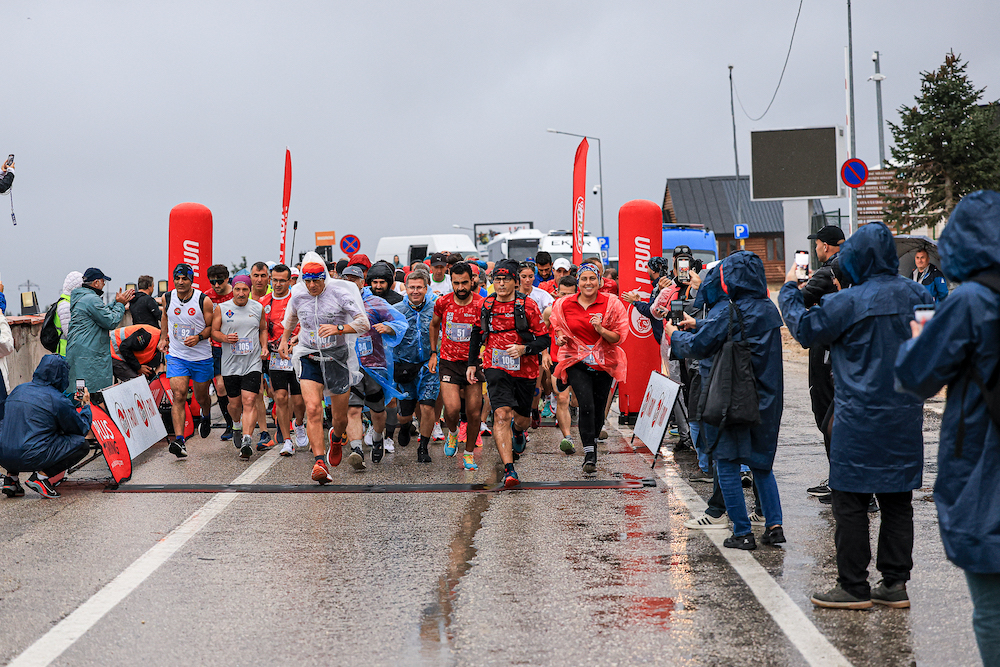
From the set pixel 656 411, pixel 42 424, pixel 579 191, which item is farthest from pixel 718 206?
pixel 42 424

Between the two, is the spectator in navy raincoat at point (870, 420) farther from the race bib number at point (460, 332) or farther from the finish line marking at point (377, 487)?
the race bib number at point (460, 332)

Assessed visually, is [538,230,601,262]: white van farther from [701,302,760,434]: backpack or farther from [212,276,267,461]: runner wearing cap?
[701,302,760,434]: backpack

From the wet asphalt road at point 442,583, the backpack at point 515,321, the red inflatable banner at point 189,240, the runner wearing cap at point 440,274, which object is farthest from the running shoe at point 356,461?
the red inflatable banner at point 189,240

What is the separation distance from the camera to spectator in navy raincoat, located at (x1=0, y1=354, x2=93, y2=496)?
27.5ft

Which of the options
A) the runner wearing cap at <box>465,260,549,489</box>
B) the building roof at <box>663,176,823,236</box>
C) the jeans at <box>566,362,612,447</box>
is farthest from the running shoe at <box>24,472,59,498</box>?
the building roof at <box>663,176,823,236</box>

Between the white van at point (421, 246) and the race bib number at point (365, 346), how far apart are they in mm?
21235

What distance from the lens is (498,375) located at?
29.5 ft

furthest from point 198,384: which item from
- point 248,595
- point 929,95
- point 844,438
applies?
point 929,95

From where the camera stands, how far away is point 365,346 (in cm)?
1022

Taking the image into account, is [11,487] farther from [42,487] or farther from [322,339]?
[322,339]

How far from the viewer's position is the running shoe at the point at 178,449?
34.2 feet

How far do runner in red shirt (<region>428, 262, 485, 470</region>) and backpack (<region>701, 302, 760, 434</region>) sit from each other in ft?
11.2

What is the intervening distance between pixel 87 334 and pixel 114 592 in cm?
622

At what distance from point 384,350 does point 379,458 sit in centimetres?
107
